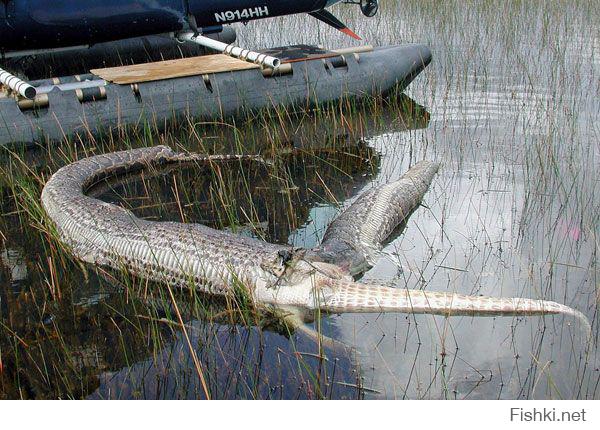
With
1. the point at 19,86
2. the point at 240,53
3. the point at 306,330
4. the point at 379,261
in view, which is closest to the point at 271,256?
the point at 306,330

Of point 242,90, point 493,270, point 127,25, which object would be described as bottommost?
point 493,270

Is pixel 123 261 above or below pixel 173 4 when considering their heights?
below

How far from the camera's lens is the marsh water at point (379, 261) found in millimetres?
3689

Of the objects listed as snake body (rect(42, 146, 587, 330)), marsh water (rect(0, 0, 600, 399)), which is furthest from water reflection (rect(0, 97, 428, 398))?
snake body (rect(42, 146, 587, 330))

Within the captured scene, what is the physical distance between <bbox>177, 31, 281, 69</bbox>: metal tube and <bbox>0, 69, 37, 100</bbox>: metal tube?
224 cm

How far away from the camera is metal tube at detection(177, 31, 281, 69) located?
25.4 feet

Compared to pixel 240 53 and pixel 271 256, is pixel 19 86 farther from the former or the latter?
pixel 271 256

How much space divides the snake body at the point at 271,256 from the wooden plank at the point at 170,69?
6.27 feet

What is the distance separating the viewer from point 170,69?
309 inches

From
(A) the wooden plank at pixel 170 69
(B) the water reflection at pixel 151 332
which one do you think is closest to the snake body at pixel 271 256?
(B) the water reflection at pixel 151 332

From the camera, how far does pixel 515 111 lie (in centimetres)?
780
